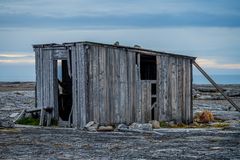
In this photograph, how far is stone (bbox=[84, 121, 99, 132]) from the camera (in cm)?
2600

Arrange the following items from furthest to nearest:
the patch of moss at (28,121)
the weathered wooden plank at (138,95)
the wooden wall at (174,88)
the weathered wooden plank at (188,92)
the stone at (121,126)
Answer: the weathered wooden plank at (188,92), the patch of moss at (28,121), the wooden wall at (174,88), the weathered wooden plank at (138,95), the stone at (121,126)

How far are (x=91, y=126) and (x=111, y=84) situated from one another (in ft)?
8.76

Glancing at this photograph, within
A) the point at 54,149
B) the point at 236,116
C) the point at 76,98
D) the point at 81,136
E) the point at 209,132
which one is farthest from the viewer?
the point at 236,116

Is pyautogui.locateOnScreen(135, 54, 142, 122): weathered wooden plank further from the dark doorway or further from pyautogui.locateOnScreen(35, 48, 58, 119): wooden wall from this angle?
pyautogui.locateOnScreen(35, 48, 58, 119): wooden wall

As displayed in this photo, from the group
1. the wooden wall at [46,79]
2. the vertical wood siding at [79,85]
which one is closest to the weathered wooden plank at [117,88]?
the vertical wood siding at [79,85]

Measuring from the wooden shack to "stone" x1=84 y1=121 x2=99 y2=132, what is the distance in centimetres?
51

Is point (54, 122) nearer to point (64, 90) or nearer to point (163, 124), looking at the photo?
point (64, 90)

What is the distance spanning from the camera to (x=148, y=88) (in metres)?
28.7

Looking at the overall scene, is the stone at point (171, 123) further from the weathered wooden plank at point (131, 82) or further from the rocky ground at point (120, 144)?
the rocky ground at point (120, 144)

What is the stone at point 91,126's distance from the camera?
26000mm

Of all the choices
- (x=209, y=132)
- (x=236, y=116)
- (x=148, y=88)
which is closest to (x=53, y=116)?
(x=148, y=88)

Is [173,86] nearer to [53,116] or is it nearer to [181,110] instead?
[181,110]

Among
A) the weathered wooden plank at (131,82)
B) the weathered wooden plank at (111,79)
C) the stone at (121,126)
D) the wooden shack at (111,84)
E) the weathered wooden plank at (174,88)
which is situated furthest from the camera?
the weathered wooden plank at (174,88)

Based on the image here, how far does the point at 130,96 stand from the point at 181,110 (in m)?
3.48
